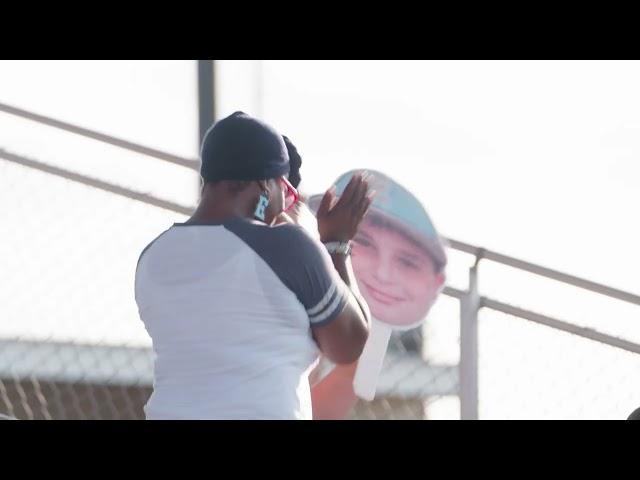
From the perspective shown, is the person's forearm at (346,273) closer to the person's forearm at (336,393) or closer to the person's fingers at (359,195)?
the person's fingers at (359,195)

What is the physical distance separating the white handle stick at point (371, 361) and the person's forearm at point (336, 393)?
0.05 m

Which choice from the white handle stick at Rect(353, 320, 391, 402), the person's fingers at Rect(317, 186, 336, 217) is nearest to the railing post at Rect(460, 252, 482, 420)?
the white handle stick at Rect(353, 320, 391, 402)

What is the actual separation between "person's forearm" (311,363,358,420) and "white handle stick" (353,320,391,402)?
50 mm

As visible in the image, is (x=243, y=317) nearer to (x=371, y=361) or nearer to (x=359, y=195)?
(x=359, y=195)

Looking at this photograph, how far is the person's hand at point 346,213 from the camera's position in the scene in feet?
11.5

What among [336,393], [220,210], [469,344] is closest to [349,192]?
[220,210]

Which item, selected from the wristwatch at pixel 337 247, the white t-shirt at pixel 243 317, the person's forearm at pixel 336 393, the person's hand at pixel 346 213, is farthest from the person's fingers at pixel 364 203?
the person's forearm at pixel 336 393

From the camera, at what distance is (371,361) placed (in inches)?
179

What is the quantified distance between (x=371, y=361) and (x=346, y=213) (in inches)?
43.8

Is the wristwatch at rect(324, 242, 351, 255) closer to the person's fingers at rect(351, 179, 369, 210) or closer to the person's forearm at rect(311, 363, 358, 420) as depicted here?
the person's fingers at rect(351, 179, 369, 210)

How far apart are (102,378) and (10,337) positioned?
0.35 metres
